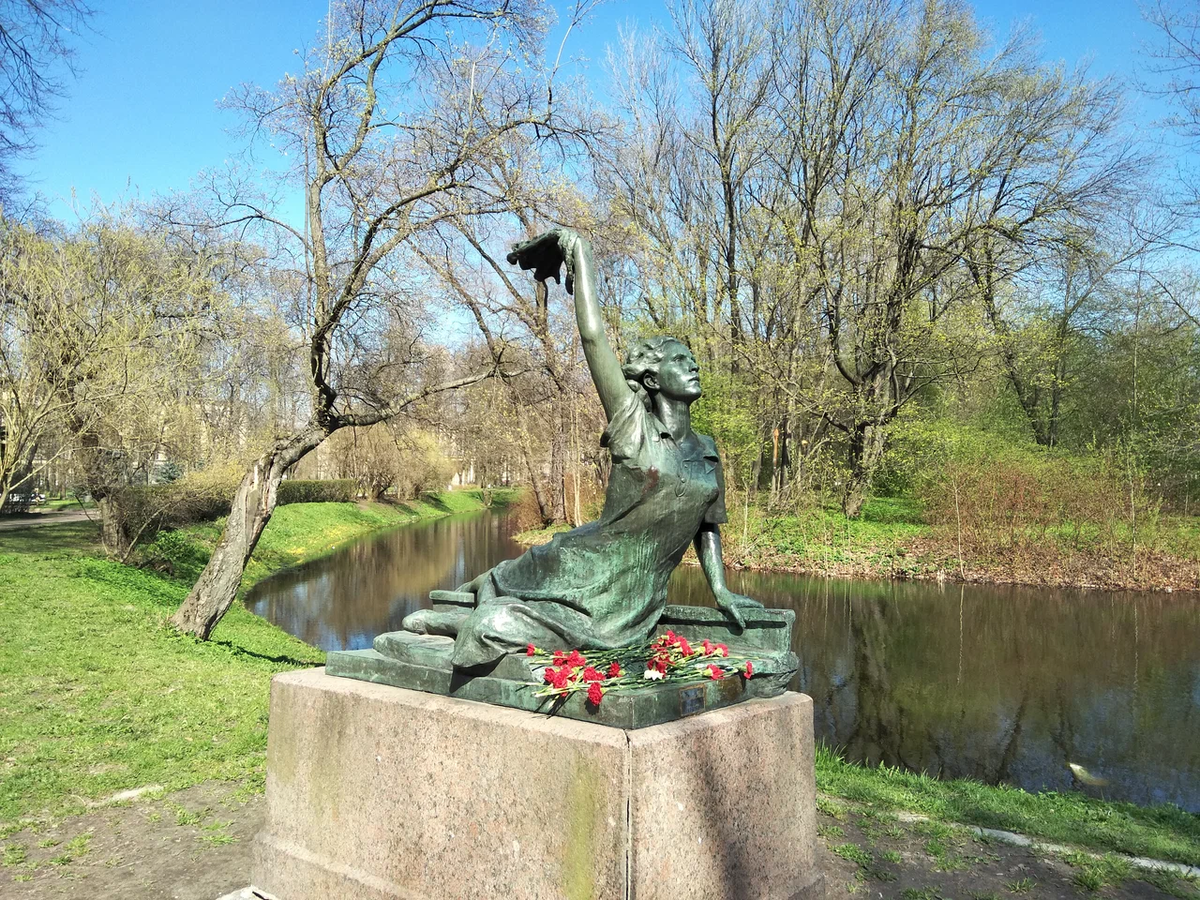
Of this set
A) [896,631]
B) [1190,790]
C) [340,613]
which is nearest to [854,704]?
[1190,790]

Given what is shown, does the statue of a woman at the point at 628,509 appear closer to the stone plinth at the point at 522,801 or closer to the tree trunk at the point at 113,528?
the stone plinth at the point at 522,801

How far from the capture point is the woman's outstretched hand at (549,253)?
3.81m

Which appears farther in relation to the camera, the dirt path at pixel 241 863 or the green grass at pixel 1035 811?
the green grass at pixel 1035 811

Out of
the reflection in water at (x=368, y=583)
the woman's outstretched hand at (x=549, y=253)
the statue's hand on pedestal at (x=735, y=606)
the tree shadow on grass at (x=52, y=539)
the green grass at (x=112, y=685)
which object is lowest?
the reflection in water at (x=368, y=583)

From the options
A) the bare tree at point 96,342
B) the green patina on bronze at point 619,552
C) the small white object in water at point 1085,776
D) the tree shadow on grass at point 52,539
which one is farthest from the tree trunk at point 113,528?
the small white object in water at point 1085,776

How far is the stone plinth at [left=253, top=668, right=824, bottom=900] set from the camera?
2.84 metres

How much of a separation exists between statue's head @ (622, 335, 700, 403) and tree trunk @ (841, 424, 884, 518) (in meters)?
20.7

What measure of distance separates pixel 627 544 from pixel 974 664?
425 inches

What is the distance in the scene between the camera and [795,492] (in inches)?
942

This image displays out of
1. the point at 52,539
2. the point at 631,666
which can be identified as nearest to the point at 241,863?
the point at 631,666

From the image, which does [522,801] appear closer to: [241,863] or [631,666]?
[631,666]

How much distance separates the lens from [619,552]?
3699 mm

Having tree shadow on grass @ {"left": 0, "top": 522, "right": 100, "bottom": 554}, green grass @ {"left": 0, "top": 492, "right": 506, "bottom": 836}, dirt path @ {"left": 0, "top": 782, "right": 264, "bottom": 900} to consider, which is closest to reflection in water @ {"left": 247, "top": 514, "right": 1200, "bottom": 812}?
Result: green grass @ {"left": 0, "top": 492, "right": 506, "bottom": 836}

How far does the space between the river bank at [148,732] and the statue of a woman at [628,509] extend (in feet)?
8.98
